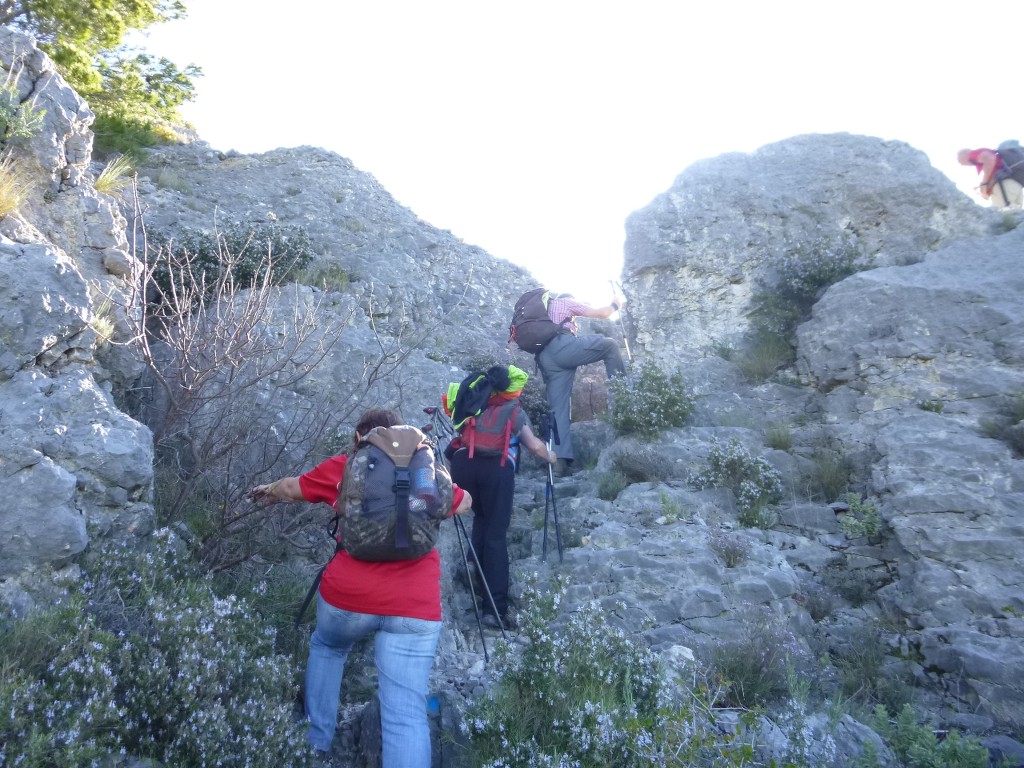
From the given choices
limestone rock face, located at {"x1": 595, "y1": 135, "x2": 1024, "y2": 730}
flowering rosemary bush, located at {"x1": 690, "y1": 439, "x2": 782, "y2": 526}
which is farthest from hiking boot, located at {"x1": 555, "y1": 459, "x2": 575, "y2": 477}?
flowering rosemary bush, located at {"x1": 690, "y1": 439, "x2": 782, "y2": 526}

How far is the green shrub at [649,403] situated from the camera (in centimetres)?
867

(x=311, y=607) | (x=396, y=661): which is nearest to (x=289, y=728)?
(x=396, y=661)

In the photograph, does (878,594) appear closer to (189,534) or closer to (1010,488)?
(1010,488)

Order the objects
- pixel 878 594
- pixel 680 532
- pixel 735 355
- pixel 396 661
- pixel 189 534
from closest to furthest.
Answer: pixel 396 661, pixel 189 534, pixel 878 594, pixel 680 532, pixel 735 355

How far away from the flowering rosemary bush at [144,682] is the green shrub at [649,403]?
193 inches

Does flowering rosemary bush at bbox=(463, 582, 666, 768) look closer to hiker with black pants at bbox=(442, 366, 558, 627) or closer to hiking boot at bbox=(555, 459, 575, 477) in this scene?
hiker with black pants at bbox=(442, 366, 558, 627)

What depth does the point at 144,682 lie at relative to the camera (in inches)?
165

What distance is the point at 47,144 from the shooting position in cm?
732

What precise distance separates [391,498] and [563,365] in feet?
16.1

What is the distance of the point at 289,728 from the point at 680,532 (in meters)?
4.02

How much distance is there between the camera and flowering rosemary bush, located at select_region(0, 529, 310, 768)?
3.65 m

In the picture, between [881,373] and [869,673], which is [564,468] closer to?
[881,373]

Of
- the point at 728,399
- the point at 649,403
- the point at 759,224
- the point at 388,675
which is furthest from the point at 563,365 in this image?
the point at 388,675

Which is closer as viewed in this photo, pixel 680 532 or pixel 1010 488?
pixel 1010 488
